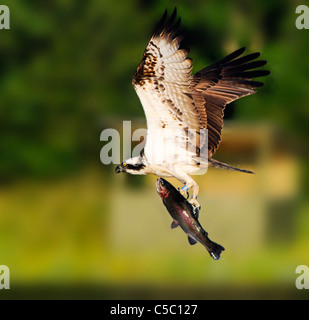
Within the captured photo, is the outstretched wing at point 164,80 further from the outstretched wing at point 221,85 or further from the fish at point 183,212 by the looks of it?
the fish at point 183,212

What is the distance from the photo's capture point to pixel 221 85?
270cm

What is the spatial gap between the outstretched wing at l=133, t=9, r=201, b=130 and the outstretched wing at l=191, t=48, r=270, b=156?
0.15m

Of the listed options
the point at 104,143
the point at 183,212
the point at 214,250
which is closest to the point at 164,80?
the point at 183,212

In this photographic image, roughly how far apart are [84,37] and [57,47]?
24cm

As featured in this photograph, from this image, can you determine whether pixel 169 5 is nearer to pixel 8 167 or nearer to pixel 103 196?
pixel 103 196

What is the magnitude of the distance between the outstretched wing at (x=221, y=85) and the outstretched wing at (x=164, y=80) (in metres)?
0.15

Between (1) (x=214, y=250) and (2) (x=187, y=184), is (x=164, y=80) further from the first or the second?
(1) (x=214, y=250)

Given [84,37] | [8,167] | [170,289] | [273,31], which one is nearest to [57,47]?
[84,37]

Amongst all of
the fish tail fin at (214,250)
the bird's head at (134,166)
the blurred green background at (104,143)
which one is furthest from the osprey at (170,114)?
the blurred green background at (104,143)

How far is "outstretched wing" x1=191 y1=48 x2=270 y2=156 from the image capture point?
2604 millimetres

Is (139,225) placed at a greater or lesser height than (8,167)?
lesser

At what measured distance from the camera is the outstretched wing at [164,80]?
2.39 metres

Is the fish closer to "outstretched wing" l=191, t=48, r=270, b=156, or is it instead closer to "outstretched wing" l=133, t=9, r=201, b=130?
"outstretched wing" l=133, t=9, r=201, b=130

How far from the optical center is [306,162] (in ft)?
18.4
